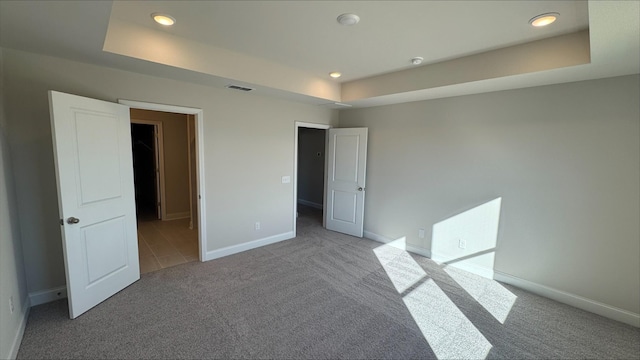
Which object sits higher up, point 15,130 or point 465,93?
point 465,93

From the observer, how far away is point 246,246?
163 inches

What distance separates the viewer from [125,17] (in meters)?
2.26

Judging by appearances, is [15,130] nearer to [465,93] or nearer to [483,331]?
[483,331]

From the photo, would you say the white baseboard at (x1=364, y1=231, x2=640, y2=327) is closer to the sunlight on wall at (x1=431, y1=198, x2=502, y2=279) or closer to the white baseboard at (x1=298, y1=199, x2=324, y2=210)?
the sunlight on wall at (x1=431, y1=198, x2=502, y2=279)

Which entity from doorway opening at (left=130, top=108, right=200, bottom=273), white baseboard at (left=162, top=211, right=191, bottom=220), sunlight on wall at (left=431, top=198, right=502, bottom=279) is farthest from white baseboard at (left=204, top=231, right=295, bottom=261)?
white baseboard at (left=162, top=211, right=191, bottom=220)

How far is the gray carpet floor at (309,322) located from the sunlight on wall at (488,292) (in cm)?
4

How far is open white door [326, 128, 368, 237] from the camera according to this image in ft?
15.7

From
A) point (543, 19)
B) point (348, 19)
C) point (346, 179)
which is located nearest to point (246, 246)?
point (346, 179)

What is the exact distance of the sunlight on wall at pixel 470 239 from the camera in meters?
3.43

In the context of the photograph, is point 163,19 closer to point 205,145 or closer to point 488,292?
point 205,145

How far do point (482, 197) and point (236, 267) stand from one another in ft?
11.3

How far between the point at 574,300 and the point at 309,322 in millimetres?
2919

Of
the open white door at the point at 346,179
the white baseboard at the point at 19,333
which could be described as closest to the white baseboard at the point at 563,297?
the open white door at the point at 346,179

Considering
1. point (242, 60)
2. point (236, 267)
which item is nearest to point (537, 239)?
point (236, 267)
